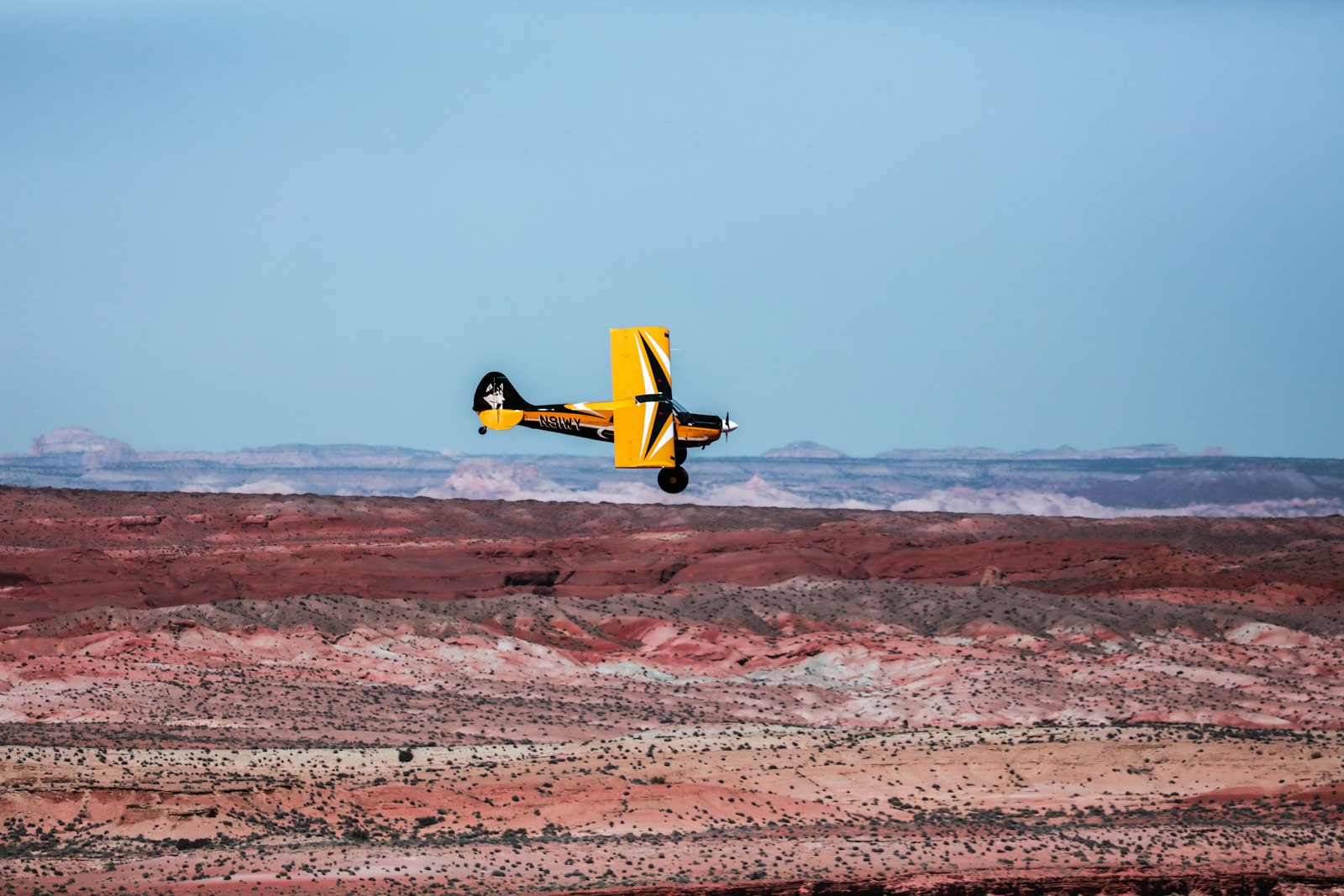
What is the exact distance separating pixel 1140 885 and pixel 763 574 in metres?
62.2

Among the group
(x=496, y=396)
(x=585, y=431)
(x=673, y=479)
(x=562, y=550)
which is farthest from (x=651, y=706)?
(x=562, y=550)

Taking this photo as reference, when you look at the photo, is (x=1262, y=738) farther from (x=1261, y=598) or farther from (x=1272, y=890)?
(x=1261, y=598)

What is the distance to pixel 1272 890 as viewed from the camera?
46.1 meters

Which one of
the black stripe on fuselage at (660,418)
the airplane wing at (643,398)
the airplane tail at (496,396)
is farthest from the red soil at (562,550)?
the black stripe on fuselage at (660,418)

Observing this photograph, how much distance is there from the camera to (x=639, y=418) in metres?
40.7

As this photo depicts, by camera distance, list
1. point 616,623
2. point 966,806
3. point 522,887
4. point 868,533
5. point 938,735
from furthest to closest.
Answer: point 868,533 → point 616,623 → point 938,735 → point 966,806 → point 522,887

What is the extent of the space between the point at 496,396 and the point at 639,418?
8599 mm

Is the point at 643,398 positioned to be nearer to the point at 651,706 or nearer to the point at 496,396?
the point at 496,396

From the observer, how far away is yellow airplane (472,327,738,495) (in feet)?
131

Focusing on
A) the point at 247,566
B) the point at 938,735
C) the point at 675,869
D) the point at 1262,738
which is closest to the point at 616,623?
the point at 247,566

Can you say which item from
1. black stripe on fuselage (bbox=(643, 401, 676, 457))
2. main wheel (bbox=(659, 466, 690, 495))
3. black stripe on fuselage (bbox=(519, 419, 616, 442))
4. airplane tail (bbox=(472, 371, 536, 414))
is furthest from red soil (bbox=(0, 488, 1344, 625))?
main wheel (bbox=(659, 466, 690, 495))

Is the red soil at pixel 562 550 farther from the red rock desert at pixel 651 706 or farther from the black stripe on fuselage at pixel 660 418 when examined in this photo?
the black stripe on fuselage at pixel 660 418

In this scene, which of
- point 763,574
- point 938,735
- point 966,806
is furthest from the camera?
point 763,574

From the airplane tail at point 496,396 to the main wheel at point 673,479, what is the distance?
1024cm
